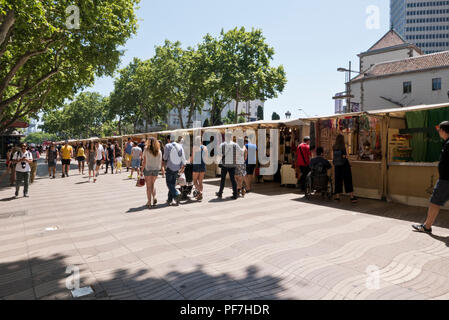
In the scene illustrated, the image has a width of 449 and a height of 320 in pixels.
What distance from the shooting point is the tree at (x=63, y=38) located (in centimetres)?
1214

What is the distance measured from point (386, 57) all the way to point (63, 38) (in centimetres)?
5047

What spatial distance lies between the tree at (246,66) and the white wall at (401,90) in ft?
66.2

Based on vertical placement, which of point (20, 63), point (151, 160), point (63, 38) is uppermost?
point (63, 38)

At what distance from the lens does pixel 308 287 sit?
11.6 ft

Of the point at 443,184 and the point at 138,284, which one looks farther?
the point at 443,184

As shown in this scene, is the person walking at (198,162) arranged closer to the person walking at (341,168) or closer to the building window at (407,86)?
the person walking at (341,168)

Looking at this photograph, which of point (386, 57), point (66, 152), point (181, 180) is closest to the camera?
point (181, 180)

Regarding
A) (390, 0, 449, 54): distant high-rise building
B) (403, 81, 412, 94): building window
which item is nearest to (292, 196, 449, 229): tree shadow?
(403, 81, 412, 94): building window

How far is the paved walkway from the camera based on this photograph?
3.54 metres

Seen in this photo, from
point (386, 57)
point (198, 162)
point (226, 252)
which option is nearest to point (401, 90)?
point (386, 57)

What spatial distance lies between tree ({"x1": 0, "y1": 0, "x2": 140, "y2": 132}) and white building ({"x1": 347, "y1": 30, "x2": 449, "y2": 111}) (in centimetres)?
2810

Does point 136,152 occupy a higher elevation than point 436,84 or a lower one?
lower

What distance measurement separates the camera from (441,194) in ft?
17.7

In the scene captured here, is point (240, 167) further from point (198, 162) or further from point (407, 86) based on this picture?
point (407, 86)
